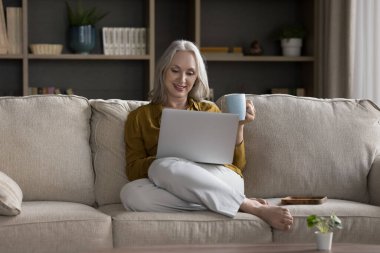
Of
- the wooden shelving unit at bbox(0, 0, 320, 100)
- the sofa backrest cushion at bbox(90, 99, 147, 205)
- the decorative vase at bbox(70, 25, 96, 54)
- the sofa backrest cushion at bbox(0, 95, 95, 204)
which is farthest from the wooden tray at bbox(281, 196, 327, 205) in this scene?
the decorative vase at bbox(70, 25, 96, 54)

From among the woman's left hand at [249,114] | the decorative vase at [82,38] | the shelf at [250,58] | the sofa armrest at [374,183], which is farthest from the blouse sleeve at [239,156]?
the decorative vase at [82,38]

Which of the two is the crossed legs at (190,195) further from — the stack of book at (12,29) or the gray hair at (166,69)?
the stack of book at (12,29)

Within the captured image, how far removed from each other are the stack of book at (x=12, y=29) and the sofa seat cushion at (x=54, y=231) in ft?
7.97

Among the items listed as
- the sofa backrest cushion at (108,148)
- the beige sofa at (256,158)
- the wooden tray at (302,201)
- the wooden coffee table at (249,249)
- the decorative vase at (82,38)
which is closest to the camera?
the wooden coffee table at (249,249)

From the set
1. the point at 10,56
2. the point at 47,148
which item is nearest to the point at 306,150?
the point at 47,148

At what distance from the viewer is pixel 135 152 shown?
3.30 m

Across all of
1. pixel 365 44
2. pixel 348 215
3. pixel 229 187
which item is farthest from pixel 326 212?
pixel 365 44

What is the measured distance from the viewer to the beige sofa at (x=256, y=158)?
3.04 metres

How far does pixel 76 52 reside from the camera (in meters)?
5.35

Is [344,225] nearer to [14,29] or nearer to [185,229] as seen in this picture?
[185,229]

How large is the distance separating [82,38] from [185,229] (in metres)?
2.63

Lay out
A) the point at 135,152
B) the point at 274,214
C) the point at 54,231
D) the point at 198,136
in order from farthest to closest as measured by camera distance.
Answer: the point at 135,152 < the point at 198,136 < the point at 274,214 < the point at 54,231

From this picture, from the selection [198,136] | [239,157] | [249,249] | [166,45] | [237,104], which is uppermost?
[166,45]

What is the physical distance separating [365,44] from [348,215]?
7.15 ft
